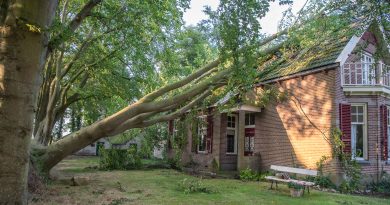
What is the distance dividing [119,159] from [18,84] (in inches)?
674

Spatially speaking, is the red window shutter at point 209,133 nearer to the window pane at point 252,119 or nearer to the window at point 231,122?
the window at point 231,122

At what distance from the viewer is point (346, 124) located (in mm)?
15164

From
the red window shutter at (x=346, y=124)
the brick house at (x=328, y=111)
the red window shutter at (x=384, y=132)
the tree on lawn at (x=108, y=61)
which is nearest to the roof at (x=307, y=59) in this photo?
the brick house at (x=328, y=111)

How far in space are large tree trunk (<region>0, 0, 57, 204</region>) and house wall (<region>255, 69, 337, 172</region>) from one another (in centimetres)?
1108

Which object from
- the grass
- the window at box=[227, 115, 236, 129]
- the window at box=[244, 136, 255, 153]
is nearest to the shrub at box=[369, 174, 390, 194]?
the grass

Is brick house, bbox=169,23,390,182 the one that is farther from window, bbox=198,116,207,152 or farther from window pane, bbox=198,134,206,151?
window pane, bbox=198,134,206,151

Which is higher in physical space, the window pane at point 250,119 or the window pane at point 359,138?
the window pane at point 250,119

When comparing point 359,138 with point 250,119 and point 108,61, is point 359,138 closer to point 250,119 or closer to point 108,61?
point 250,119

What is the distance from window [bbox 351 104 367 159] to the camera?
52.0 feet

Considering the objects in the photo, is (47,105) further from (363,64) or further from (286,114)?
(363,64)

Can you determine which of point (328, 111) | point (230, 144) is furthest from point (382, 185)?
point (230, 144)

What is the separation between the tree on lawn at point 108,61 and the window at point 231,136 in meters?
4.73

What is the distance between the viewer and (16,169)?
4691mm

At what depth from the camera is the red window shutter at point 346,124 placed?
1501cm
